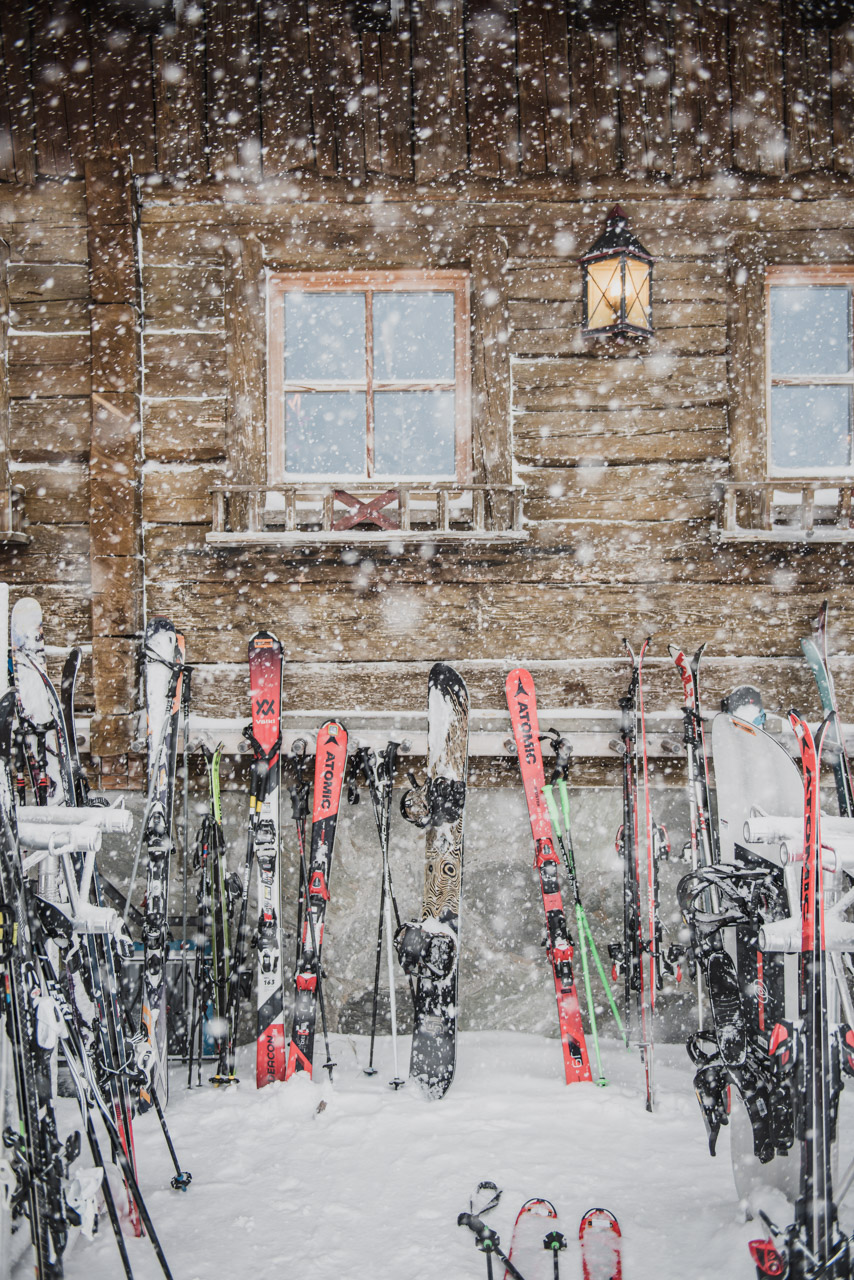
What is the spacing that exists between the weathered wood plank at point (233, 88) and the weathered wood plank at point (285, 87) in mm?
49

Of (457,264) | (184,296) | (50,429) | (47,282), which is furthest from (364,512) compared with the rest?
(47,282)

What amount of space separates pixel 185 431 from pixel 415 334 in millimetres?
1383

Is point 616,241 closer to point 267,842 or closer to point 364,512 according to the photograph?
point 364,512

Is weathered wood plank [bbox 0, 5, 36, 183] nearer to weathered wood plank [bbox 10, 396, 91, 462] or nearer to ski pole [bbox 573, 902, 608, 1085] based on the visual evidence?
weathered wood plank [bbox 10, 396, 91, 462]

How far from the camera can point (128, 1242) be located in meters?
2.61

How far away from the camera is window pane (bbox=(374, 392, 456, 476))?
14.5 feet

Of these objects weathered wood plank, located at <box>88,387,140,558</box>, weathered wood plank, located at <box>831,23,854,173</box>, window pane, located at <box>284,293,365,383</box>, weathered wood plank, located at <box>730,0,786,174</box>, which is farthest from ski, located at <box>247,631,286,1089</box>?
weathered wood plank, located at <box>831,23,854,173</box>

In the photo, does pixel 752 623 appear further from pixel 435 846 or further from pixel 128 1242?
pixel 128 1242

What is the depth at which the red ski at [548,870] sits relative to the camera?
12.2 ft

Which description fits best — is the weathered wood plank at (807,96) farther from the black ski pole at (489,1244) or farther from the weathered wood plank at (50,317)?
the black ski pole at (489,1244)

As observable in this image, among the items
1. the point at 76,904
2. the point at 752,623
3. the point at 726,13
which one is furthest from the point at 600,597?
the point at 726,13

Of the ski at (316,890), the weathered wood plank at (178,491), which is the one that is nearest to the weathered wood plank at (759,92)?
the weathered wood plank at (178,491)

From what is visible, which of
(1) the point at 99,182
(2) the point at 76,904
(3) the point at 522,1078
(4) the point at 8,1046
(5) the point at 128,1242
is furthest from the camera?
(1) the point at 99,182

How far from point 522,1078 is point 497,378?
138 inches
